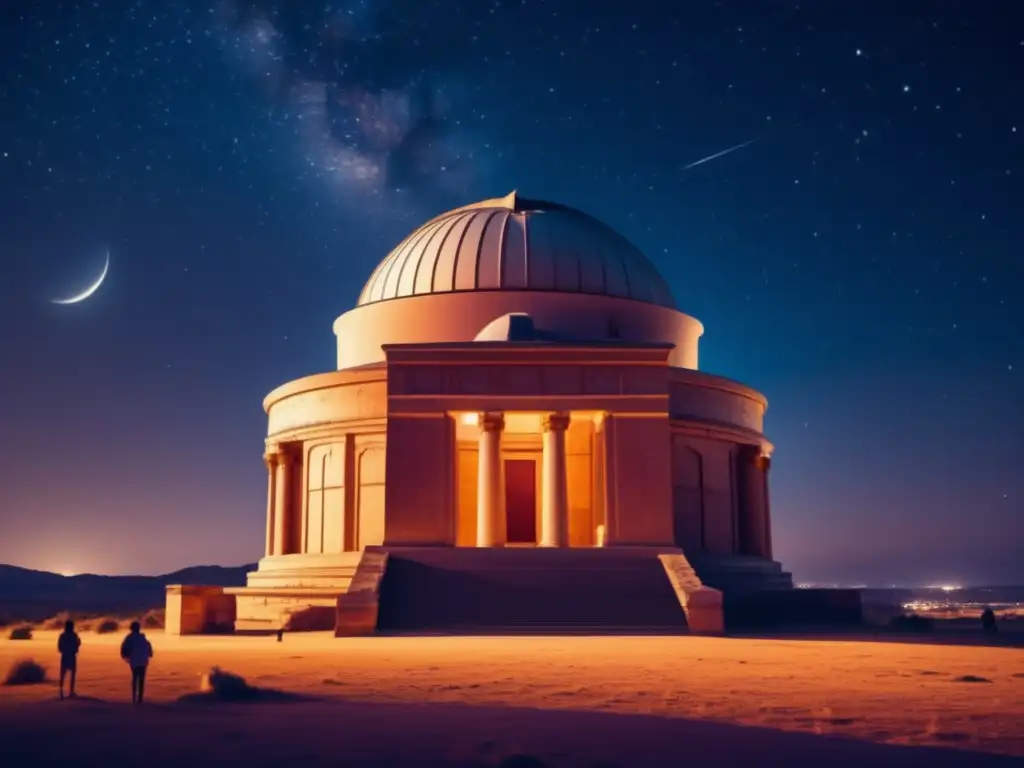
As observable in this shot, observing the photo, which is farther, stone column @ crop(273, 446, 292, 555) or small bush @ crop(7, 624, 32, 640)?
stone column @ crop(273, 446, 292, 555)

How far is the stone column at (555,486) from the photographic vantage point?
3225 cm

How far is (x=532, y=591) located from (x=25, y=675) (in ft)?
46.2

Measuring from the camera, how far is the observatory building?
93.6 feet

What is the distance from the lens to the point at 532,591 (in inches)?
A: 1102

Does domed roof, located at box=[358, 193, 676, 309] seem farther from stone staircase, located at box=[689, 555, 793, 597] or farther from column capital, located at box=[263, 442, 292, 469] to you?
stone staircase, located at box=[689, 555, 793, 597]

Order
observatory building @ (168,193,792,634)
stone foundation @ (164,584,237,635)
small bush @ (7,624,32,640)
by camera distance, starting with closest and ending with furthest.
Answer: observatory building @ (168,193,792,634) < stone foundation @ (164,584,237,635) < small bush @ (7,624,32,640)

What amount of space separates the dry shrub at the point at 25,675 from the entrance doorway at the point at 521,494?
22.4 metres

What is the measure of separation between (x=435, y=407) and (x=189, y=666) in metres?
15.1

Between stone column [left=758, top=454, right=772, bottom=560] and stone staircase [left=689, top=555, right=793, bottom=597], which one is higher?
stone column [left=758, top=454, right=772, bottom=560]

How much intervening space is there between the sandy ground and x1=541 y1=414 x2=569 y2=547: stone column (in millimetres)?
11689

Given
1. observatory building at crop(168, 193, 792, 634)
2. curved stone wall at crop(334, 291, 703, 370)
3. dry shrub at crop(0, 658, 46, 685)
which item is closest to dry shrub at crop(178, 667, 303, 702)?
dry shrub at crop(0, 658, 46, 685)

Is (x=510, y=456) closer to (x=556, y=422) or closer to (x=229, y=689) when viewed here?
(x=556, y=422)

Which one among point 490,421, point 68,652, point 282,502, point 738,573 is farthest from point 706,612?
point 282,502

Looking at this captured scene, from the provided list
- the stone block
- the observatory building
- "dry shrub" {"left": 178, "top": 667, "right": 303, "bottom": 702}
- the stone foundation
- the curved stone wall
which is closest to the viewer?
"dry shrub" {"left": 178, "top": 667, "right": 303, "bottom": 702}
